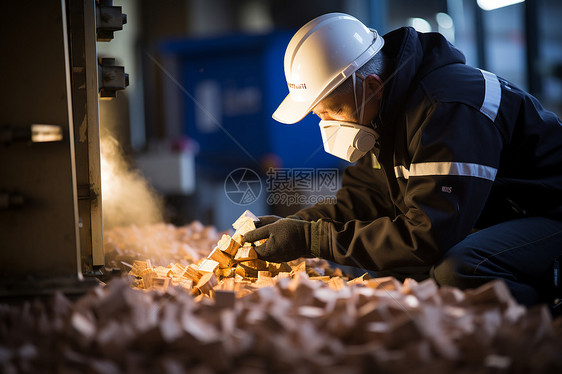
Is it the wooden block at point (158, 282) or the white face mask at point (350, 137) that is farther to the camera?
the white face mask at point (350, 137)

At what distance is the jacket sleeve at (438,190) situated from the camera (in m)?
2.03

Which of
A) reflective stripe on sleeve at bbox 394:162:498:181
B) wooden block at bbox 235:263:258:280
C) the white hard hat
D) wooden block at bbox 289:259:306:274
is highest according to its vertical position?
the white hard hat

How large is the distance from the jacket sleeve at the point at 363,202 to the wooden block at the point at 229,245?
43 cm

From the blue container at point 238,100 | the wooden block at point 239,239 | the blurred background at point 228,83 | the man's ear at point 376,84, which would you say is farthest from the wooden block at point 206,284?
the blue container at point 238,100

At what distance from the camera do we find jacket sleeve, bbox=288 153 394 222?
9.53ft

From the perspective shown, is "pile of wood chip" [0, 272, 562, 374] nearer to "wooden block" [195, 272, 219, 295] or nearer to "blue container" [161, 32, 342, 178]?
"wooden block" [195, 272, 219, 295]

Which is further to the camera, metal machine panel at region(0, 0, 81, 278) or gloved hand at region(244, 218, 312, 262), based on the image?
gloved hand at region(244, 218, 312, 262)

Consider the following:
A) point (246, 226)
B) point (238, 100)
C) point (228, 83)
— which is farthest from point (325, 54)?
point (228, 83)

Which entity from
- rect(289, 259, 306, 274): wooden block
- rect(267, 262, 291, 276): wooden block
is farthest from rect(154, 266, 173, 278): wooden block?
rect(289, 259, 306, 274): wooden block

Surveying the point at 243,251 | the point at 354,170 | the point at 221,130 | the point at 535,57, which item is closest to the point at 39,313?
the point at 243,251

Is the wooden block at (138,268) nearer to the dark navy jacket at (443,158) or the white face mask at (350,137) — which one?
the dark navy jacket at (443,158)

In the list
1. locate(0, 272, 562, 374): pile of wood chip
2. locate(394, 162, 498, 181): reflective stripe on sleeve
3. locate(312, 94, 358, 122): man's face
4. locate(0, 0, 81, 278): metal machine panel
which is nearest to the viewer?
locate(0, 272, 562, 374): pile of wood chip

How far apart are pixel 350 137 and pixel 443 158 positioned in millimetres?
487

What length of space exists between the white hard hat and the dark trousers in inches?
34.1
